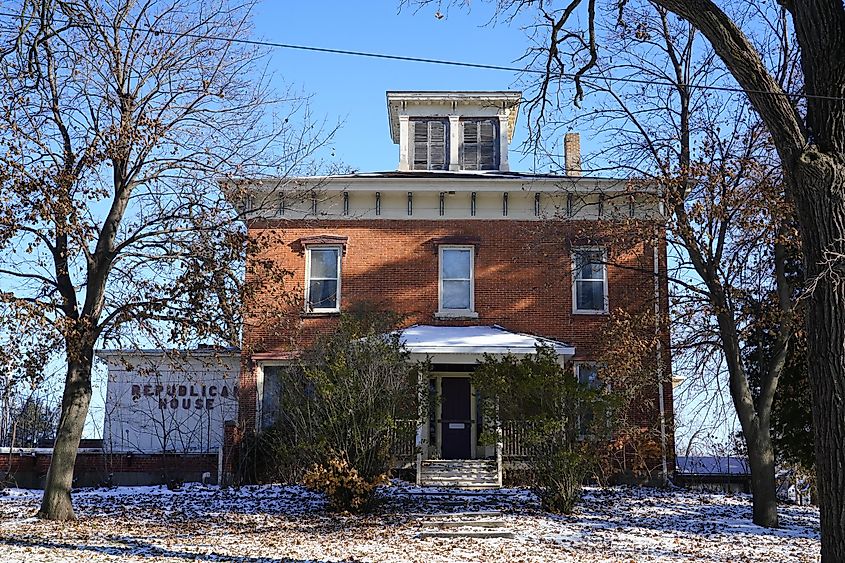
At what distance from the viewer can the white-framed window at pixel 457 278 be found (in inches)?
925

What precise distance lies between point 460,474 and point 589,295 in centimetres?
624

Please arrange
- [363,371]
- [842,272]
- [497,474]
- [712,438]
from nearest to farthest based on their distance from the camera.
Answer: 1. [842,272]
2. [363,371]
3. [497,474]
4. [712,438]

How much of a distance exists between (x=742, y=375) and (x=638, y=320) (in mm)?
2204

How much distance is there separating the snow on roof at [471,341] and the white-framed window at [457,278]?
0.82 m

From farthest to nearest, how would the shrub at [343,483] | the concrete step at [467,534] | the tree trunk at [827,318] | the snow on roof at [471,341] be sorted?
the snow on roof at [471,341], the shrub at [343,483], the concrete step at [467,534], the tree trunk at [827,318]

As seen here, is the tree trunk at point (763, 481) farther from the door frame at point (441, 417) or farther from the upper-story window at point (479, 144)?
the upper-story window at point (479, 144)

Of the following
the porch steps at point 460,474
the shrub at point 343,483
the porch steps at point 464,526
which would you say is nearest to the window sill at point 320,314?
the porch steps at point 460,474

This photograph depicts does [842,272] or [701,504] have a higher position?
[842,272]

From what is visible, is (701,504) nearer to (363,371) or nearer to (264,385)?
(363,371)

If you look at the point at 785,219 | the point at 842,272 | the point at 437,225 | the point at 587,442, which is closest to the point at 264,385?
the point at 437,225

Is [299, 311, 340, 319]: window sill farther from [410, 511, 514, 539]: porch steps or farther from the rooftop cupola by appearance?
[410, 511, 514, 539]: porch steps

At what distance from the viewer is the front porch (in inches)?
789

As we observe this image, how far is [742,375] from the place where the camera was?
16188mm

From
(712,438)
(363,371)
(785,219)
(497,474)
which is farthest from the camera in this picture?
(712,438)
